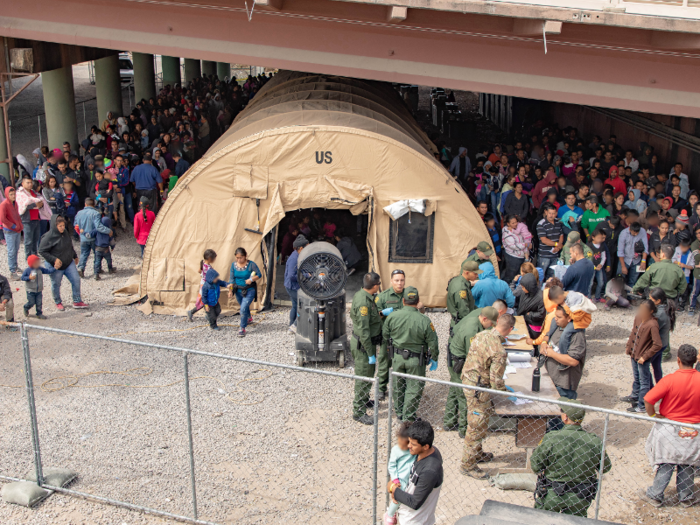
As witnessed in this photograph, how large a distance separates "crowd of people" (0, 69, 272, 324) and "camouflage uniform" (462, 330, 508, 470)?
490cm

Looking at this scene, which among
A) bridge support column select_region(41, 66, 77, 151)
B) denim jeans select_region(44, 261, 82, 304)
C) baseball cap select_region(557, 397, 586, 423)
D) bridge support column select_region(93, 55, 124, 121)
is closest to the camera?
baseball cap select_region(557, 397, 586, 423)

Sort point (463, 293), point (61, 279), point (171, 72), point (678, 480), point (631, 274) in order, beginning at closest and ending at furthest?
point (678, 480) < point (463, 293) < point (61, 279) < point (631, 274) < point (171, 72)

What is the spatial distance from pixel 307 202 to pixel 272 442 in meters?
4.35

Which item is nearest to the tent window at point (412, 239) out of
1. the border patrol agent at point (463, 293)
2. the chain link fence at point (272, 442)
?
the border patrol agent at point (463, 293)

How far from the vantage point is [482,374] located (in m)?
6.88

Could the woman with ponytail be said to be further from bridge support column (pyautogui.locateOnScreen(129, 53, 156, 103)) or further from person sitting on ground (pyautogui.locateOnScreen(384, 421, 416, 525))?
bridge support column (pyautogui.locateOnScreen(129, 53, 156, 103))

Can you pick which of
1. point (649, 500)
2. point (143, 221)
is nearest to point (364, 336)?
point (649, 500)

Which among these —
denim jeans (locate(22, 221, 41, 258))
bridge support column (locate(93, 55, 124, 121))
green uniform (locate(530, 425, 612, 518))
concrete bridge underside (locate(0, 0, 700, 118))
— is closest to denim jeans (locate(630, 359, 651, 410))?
green uniform (locate(530, 425, 612, 518))

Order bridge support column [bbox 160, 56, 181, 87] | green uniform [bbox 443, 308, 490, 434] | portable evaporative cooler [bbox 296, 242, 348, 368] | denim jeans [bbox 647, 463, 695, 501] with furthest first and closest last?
bridge support column [bbox 160, 56, 181, 87] < portable evaporative cooler [bbox 296, 242, 348, 368] < green uniform [bbox 443, 308, 490, 434] < denim jeans [bbox 647, 463, 695, 501]

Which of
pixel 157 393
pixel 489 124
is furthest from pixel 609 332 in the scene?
pixel 489 124

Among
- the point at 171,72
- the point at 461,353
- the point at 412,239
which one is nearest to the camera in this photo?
the point at 461,353

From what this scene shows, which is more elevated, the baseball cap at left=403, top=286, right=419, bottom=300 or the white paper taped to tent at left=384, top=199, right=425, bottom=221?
the white paper taped to tent at left=384, top=199, right=425, bottom=221

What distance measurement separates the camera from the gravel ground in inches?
263

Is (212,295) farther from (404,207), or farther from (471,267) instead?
(471,267)
